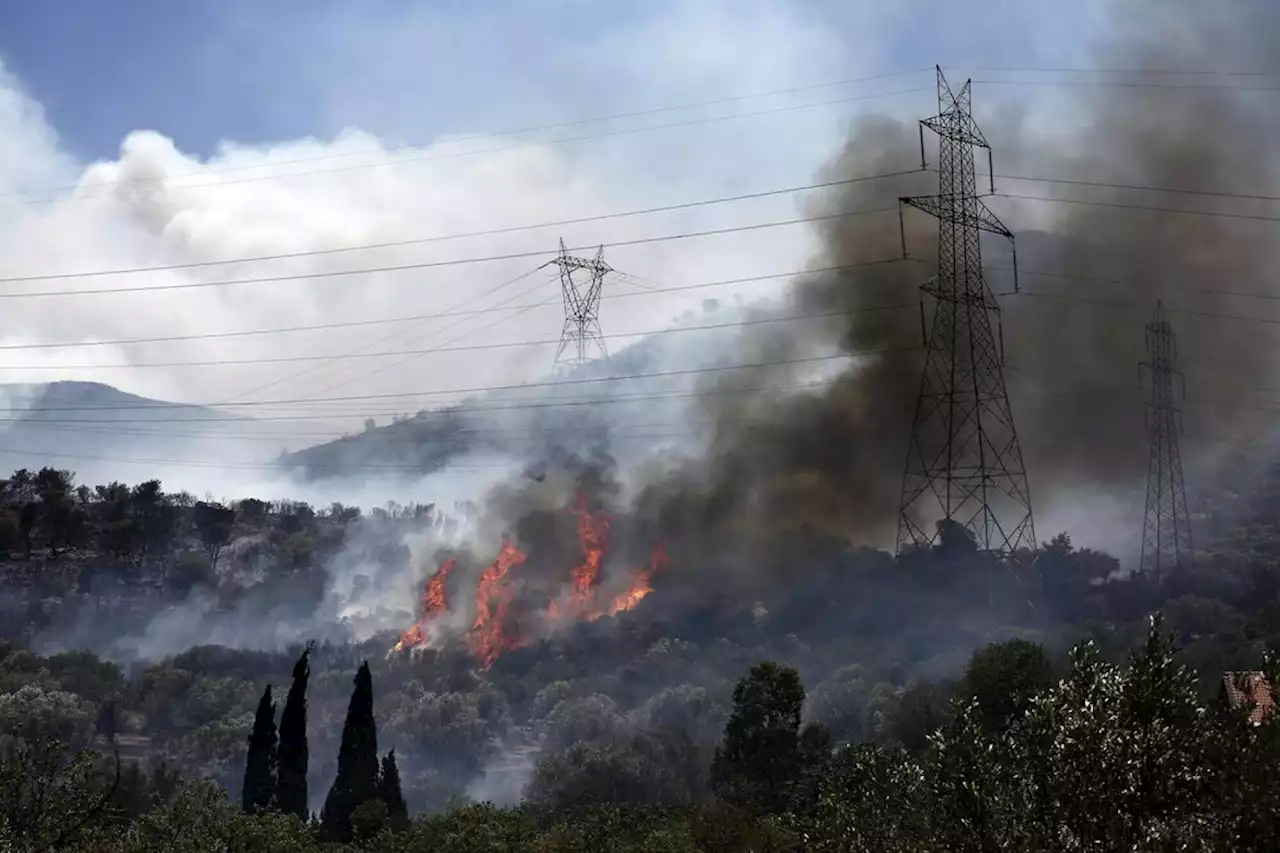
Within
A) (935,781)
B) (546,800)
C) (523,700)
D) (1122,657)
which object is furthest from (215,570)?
(935,781)

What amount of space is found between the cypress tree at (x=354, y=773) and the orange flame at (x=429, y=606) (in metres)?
59.5

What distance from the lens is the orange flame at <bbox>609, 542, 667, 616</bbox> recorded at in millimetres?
123562

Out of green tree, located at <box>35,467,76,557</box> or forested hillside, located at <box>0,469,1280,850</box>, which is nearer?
forested hillside, located at <box>0,469,1280,850</box>

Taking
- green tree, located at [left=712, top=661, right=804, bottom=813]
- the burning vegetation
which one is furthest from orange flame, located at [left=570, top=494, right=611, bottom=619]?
green tree, located at [left=712, top=661, right=804, bottom=813]

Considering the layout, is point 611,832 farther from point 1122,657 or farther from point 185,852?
point 1122,657

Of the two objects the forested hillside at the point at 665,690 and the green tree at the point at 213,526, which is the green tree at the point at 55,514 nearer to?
the forested hillside at the point at 665,690

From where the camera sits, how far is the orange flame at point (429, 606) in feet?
417

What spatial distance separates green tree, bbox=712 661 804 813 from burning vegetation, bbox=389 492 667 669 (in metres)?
54.2

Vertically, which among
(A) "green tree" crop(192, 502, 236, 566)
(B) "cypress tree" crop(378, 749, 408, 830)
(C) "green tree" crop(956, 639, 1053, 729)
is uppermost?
(A) "green tree" crop(192, 502, 236, 566)

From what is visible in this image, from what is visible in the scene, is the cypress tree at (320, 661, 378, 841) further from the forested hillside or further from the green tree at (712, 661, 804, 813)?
the green tree at (712, 661, 804, 813)

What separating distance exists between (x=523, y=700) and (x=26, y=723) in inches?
1751

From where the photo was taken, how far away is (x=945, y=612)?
102 metres

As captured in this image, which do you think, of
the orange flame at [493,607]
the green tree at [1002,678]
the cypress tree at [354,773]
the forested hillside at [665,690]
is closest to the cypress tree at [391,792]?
the cypress tree at [354,773]

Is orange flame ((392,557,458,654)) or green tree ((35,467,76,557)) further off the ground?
green tree ((35,467,76,557))
